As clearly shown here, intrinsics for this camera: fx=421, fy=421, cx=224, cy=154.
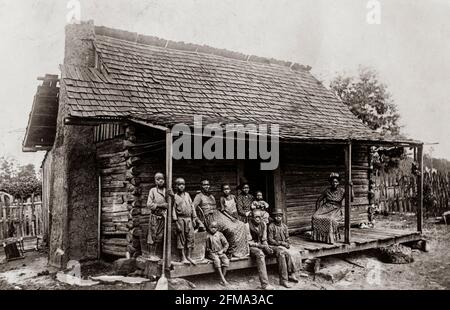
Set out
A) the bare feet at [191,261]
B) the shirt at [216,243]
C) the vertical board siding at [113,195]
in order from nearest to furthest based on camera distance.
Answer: the bare feet at [191,261] → the shirt at [216,243] → the vertical board siding at [113,195]

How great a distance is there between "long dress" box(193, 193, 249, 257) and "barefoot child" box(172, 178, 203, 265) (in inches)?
14.4

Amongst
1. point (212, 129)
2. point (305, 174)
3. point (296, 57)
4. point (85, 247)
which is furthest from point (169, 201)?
point (296, 57)

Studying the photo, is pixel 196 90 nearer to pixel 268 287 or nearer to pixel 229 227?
pixel 229 227

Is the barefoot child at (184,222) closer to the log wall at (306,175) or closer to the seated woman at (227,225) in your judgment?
the seated woman at (227,225)

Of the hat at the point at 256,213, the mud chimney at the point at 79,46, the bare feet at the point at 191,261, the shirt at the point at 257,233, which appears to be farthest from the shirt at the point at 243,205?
the mud chimney at the point at 79,46

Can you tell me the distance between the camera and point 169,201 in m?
7.50

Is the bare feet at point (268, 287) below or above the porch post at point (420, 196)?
below

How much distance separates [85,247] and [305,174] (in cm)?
598

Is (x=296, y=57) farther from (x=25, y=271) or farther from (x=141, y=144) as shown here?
(x=25, y=271)

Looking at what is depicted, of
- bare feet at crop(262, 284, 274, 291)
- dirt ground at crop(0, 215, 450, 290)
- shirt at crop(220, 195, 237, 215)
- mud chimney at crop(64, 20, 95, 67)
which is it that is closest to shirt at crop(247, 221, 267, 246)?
shirt at crop(220, 195, 237, 215)

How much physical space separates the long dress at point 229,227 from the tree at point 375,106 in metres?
12.7

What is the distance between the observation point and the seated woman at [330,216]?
31.9 feet

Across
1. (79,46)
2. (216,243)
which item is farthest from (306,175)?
(79,46)

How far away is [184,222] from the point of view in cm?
782
